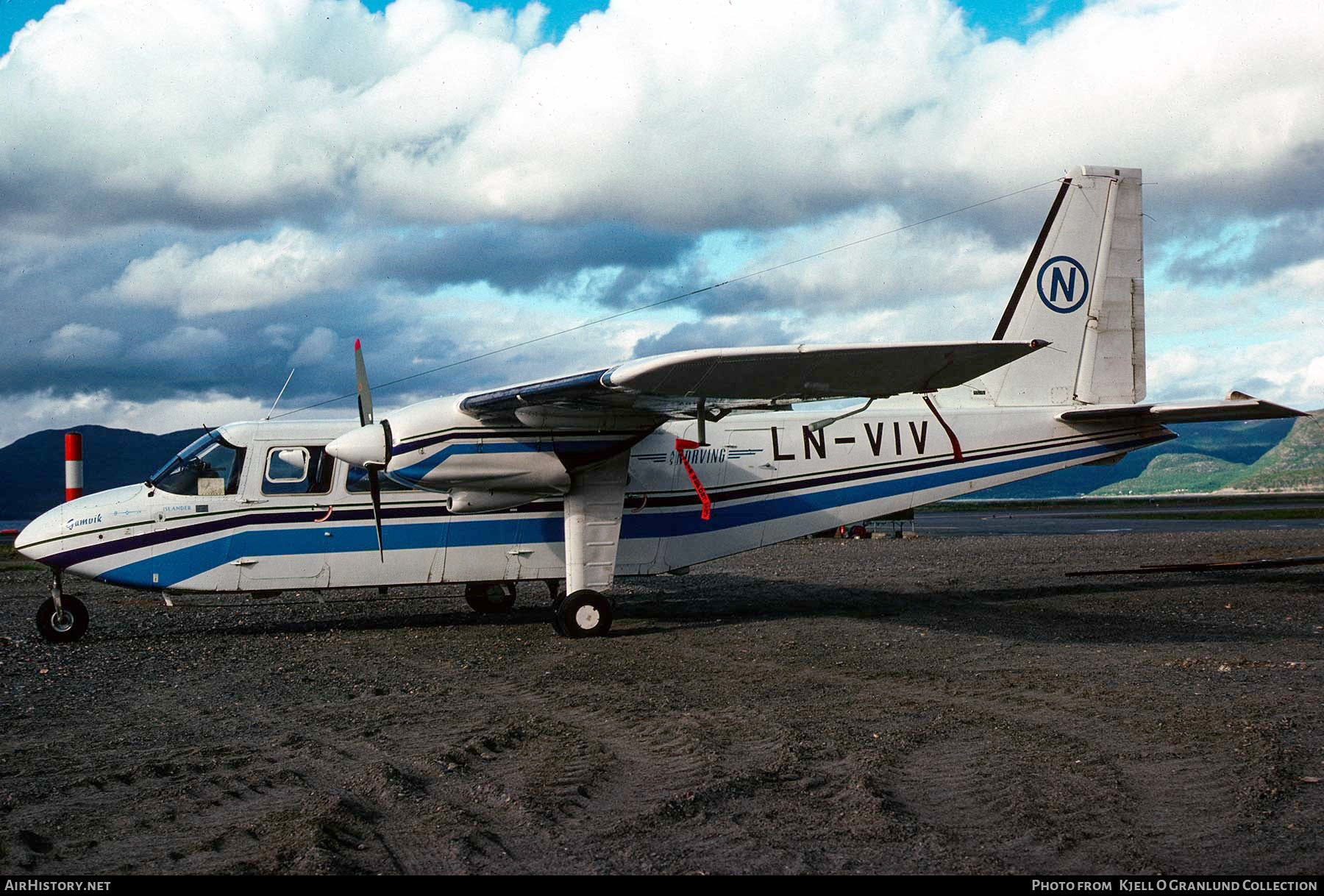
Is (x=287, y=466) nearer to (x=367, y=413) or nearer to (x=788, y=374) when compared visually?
(x=367, y=413)

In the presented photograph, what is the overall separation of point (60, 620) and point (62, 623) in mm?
44

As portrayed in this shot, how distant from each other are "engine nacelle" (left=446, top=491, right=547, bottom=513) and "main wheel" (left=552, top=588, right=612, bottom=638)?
133 cm

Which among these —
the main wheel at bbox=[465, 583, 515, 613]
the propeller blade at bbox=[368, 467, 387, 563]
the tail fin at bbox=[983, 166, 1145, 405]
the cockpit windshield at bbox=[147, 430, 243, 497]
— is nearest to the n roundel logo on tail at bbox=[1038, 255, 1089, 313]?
the tail fin at bbox=[983, 166, 1145, 405]

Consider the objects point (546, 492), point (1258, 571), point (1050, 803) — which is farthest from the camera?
point (1258, 571)

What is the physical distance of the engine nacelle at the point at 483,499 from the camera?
12086 millimetres

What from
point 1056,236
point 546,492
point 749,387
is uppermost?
point 1056,236

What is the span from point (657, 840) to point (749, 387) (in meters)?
5.61

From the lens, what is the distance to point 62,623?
39.9 ft

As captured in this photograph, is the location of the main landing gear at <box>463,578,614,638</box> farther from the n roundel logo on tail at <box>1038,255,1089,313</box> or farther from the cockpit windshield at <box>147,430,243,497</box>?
the n roundel logo on tail at <box>1038,255,1089,313</box>

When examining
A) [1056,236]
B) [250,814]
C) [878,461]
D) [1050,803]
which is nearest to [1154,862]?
[1050,803]

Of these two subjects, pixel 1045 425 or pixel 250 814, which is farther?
pixel 1045 425

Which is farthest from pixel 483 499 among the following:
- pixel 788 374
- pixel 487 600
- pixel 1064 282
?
pixel 1064 282
